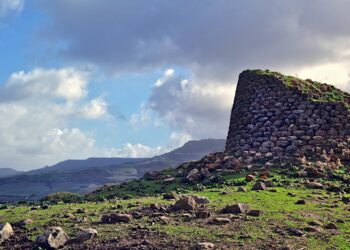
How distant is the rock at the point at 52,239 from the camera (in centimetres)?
1316

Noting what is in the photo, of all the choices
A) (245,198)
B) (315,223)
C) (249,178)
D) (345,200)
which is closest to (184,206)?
(245,198)

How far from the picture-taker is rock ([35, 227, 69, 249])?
1316 cm

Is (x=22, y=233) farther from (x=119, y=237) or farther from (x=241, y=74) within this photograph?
(x=241, y=74)

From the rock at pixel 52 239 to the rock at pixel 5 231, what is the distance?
1.55m

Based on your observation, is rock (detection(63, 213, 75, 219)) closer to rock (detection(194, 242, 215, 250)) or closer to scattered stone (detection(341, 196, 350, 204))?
rock (detection(194, 242, 215, 250))

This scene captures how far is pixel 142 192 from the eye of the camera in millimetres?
23391

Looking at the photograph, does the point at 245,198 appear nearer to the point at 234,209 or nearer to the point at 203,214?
the point at 234,209

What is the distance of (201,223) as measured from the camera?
14.5m

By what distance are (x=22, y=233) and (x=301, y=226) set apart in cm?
805

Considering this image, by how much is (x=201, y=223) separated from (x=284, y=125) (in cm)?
1591

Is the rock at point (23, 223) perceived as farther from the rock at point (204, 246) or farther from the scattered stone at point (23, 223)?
the rock at point (204, 246)

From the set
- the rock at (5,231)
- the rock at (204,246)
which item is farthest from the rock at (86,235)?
the rock at (204,246)

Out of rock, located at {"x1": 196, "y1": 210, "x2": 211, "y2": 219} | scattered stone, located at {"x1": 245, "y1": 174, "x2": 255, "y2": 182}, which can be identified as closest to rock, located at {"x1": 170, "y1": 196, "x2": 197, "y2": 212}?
rock, located at {"x1": 196, "y1": 210, "x2": 211, "y2": 219}

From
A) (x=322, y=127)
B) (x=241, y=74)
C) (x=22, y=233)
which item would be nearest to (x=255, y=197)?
(x=22, y=233)
